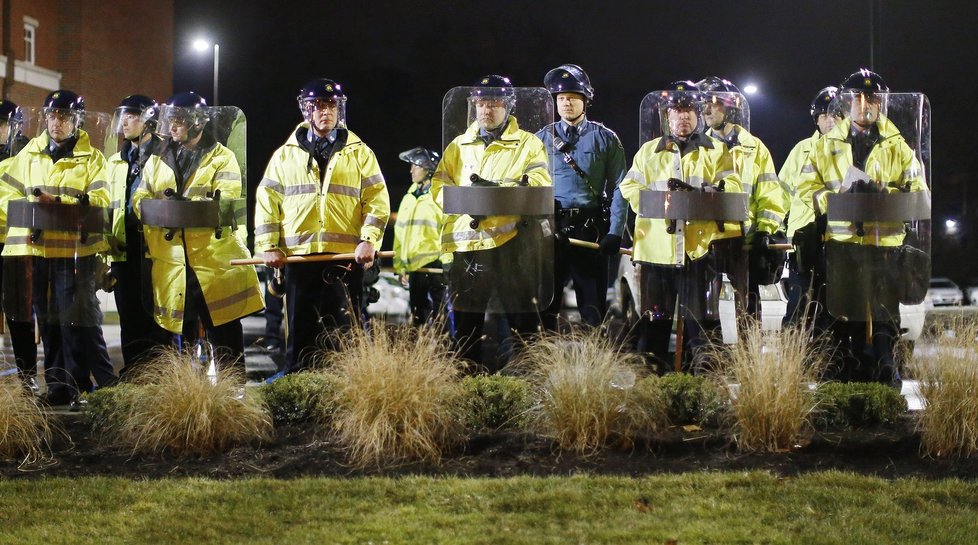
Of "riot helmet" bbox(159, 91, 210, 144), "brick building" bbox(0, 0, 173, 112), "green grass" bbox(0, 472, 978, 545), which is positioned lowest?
"green grass" bbox(0, 472, 978, 545)

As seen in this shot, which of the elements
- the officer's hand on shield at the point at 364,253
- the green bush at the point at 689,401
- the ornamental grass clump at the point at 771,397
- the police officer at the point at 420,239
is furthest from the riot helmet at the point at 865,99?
the police officer at the point at 420,239

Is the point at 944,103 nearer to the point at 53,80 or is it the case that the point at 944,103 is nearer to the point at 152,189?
the point at 152,189

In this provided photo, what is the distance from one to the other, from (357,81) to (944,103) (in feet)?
27.7

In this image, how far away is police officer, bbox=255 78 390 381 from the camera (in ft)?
25.6

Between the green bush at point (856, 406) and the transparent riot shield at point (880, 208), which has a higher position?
the transparent riot shield at point (880, 208)

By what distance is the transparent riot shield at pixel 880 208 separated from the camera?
7.75 meters

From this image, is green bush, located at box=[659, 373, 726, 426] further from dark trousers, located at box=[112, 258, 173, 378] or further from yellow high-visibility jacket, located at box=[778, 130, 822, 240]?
dark trousers, located at box=[112, 258, 173, 378]

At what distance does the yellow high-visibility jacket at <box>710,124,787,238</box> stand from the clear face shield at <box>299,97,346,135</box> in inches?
98.6

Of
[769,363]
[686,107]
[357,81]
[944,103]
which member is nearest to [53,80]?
[357,81]

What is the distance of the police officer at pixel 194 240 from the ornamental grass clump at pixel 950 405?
4.29m

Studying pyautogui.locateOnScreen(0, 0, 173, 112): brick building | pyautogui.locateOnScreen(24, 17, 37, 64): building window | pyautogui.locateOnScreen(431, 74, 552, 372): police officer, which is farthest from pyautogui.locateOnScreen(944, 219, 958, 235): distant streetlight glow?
pyautogui.locateOnScreen(24, 17, 37, 64): building window

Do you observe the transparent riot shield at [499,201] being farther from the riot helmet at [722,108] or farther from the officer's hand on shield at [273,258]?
the riot helmet at [722,108]

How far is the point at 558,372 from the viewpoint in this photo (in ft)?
20.7

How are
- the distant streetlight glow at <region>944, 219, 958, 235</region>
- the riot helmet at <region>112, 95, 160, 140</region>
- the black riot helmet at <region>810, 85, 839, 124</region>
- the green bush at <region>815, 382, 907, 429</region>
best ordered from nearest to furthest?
the green bush at <region>815, 382, 907, 429</region>
the riot helmet at <region>112, 95, 160, 140</region>
the black riot helmet at <region>810, 85, 839, 124</region>
the distant streetlight glow at <region>944, 219, 958, 235</region>
